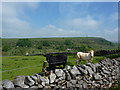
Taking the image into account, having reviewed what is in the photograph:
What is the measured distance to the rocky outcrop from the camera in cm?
474

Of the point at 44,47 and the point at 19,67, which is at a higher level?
the point at 19,67

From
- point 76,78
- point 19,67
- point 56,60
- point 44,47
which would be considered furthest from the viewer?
point 44,47

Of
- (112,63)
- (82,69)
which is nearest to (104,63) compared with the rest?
(112,63)

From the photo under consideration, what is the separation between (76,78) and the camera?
6184 mm

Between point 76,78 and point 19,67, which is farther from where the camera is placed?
point 19,67

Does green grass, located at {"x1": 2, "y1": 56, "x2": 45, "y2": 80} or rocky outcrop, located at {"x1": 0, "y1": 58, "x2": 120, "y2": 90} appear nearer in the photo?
rocky outcrop, located at {"x1": 0, "y1": 58, "x2": 120, "y2": 90}

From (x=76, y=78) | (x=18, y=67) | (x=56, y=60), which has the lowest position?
(x=76, y=78)

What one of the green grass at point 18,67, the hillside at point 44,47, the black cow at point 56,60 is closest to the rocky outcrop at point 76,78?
the green grass at point 18,67

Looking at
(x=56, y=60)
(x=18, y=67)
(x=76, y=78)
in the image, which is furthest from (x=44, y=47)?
(x=76, y=78)

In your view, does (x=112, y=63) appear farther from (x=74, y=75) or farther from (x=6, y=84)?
(x=6, y=84)

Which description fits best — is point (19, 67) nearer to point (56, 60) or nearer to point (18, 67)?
point (18, 67)

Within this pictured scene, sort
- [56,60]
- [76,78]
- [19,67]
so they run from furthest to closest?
1. [56,60]
2. [19,67]
3. [76,78]

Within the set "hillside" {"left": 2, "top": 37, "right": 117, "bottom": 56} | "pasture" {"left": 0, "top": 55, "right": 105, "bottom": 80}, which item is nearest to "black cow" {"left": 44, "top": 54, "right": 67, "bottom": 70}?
"pasture" {"left": 0, "top": 55, "right": 105, "bottom": 80}

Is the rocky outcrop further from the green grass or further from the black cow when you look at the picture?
the black cow
